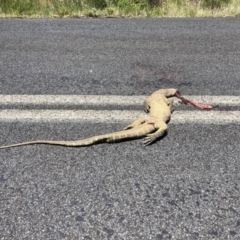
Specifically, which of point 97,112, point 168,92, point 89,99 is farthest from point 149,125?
point 89,99

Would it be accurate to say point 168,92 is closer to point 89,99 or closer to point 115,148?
point 89,99

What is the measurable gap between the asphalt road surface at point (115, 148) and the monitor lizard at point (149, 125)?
5cm

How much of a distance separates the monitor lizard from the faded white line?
0.29 feet

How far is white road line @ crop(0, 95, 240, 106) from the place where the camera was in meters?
3.57

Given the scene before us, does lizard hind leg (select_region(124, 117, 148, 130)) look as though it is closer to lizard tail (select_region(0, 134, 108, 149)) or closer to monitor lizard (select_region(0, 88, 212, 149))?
monitor lizard (select_region(0, 88, 212, 149))

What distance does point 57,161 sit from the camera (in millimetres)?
2727

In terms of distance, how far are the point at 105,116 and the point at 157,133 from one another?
51 centimetres

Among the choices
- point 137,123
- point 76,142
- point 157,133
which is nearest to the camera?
point 76,142

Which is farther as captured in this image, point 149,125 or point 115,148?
point 149,125

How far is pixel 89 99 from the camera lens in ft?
11.9

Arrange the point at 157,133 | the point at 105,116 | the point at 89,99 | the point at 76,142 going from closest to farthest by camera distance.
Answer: the point at 76,142, the point at 157,133, the point at 105,116, the point at 89,99

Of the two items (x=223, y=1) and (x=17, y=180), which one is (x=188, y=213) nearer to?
(x=17, y=180)

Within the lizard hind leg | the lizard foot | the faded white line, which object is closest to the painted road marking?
the faded white line

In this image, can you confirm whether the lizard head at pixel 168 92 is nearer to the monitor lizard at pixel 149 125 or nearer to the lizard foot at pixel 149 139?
the monitor lizard at pixel 149 125
